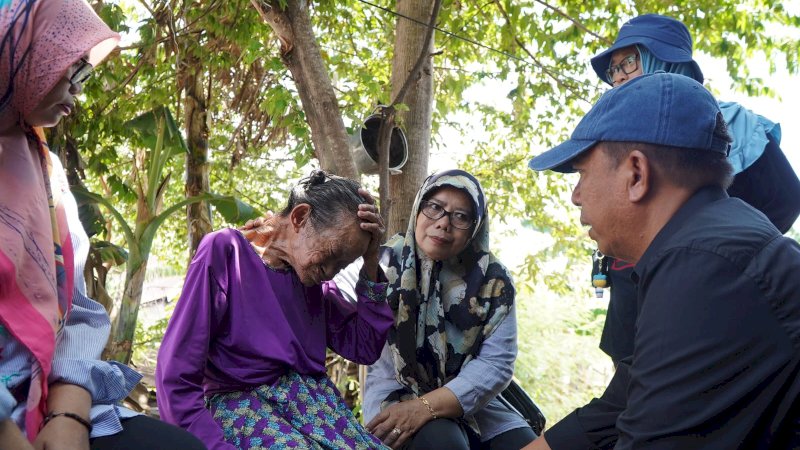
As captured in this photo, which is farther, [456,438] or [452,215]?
[452,215]

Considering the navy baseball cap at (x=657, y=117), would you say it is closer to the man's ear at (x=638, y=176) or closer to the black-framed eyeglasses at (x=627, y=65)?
the man's ear at (x=638, y=176)

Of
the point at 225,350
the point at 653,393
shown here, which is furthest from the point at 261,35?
the point at 653,393

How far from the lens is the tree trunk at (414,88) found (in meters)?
4.71

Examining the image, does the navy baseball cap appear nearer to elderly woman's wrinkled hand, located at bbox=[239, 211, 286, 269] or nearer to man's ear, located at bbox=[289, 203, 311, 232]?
man's ear, located at bbox=[289, 203, 311, 232]

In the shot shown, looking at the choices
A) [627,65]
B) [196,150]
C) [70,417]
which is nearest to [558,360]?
[196,150]

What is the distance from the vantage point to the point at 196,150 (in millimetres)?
6434

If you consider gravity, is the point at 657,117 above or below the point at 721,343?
above

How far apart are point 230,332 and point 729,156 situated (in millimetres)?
1823

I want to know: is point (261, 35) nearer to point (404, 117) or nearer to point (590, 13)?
point (404, 117)

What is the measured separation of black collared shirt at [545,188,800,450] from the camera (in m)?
1.50

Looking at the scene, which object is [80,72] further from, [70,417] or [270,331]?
[270,331]

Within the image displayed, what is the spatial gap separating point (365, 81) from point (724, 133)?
370 centimetres

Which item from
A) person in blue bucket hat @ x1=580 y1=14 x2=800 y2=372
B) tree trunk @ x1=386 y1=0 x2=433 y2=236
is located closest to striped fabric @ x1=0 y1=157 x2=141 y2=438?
person in blue bucket hat @ x1=580 y1=14 x2=800 y2=372

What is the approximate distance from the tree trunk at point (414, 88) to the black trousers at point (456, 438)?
1882 millimetres
